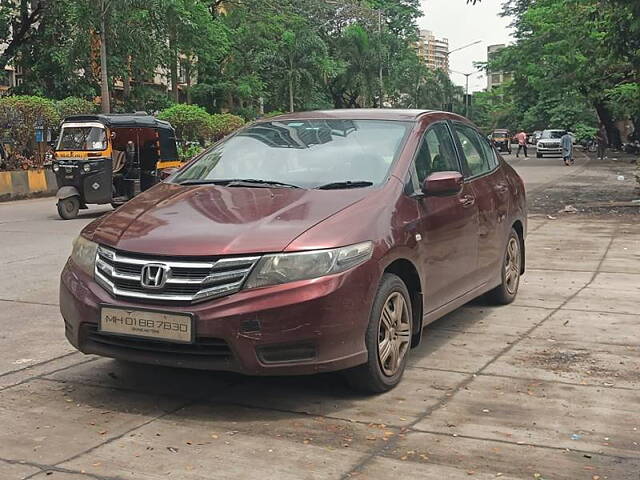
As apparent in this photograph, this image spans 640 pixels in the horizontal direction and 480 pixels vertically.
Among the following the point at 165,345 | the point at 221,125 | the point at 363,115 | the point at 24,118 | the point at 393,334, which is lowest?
the point at 393,334

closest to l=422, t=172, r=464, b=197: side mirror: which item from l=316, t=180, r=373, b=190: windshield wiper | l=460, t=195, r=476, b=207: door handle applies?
l=316, t=180, r=373, b=190: windshield wiper

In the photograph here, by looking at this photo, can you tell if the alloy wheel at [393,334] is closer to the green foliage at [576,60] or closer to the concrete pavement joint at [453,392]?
the concrete pavement joint at [453,392]

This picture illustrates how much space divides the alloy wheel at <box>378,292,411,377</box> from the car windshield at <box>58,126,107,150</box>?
42.3 ft

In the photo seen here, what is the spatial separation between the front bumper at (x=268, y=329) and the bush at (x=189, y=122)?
24.8 m

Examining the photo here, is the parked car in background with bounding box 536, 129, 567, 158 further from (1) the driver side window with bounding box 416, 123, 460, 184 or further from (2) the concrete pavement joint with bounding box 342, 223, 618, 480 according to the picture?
(1) the driver side window with bounding box 416, 123, 460, 184

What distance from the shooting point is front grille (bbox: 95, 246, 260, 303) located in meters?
4.06

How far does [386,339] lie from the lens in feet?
15.2

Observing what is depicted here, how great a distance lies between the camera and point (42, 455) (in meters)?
3.75

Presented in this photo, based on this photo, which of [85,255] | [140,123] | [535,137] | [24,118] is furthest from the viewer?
[535,137]

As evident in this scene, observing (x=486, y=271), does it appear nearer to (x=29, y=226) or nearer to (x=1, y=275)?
(x=1, y=275)

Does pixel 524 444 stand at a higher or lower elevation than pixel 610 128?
lower

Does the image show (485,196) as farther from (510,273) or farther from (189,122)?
(189,122)

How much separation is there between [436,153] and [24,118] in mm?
19180

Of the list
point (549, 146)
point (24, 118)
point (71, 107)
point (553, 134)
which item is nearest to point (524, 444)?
point (24, 118)
